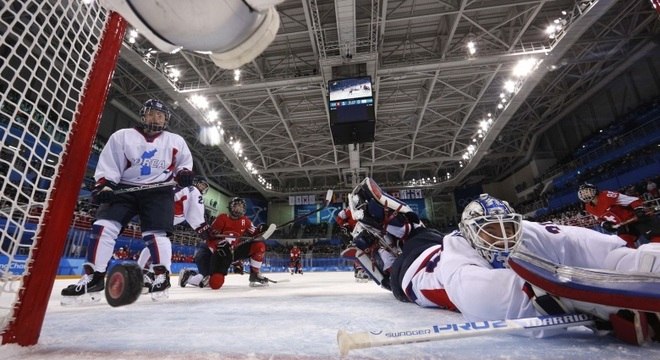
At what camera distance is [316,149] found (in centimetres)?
1862

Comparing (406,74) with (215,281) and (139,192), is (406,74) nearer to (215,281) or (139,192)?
(215,281)

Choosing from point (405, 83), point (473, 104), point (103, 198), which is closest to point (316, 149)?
point (405, 83)

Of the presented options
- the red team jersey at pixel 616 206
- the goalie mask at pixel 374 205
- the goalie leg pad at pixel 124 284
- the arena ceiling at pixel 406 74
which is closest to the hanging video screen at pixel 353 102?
the arena ceiling at pixel 406 74

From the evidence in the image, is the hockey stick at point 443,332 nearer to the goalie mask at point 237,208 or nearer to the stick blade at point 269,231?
the stick blade at point 269,231

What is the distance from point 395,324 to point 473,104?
13873 mm

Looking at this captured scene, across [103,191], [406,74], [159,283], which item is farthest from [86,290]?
[406,74]

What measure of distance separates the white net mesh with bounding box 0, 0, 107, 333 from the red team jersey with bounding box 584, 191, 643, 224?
21.0ft

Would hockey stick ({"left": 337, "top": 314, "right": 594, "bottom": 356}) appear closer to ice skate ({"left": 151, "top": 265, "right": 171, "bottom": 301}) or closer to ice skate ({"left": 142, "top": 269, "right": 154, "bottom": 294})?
ice skate ({"left": 151, "top": 265, "right": 171, "bottom": 301})

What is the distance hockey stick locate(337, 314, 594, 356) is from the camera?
0.85 meters

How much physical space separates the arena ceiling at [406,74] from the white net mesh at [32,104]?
7635mm

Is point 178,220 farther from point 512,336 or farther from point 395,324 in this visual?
point 512,336

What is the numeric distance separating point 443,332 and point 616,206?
18.9 feet

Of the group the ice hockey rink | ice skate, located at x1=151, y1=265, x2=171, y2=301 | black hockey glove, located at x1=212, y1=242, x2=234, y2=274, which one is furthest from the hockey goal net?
black hockey glove, located at x1=212, y1=242, x2=234, y2=274

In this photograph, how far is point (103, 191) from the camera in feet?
6.72
